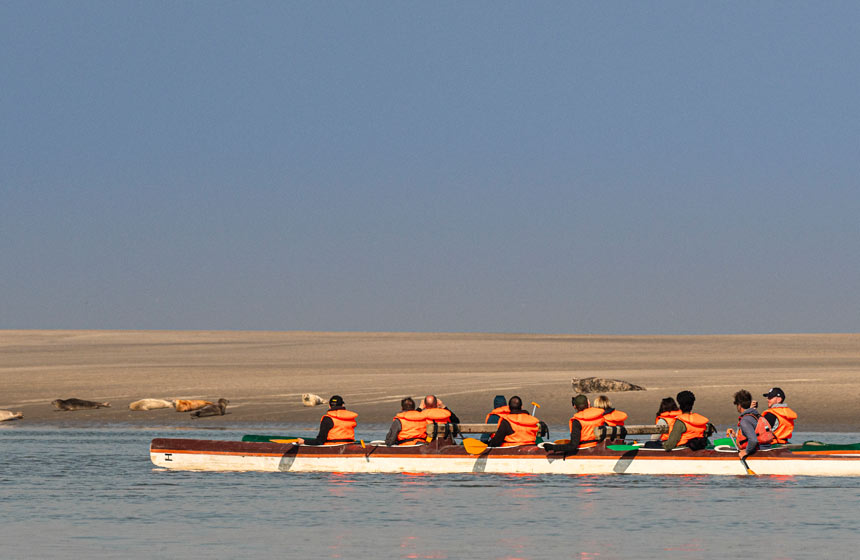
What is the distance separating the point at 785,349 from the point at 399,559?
65207 mm

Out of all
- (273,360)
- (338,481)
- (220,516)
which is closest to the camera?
(220,516)

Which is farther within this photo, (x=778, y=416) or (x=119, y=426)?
(x=119, y=426)

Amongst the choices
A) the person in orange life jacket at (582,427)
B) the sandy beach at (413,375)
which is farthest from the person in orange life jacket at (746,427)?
the sandy beach at (413,375)

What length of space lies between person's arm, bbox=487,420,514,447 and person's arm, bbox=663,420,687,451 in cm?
299

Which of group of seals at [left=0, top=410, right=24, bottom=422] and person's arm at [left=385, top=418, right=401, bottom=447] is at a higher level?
person's arm at [left=385, top=418, right=401, bottom=447]

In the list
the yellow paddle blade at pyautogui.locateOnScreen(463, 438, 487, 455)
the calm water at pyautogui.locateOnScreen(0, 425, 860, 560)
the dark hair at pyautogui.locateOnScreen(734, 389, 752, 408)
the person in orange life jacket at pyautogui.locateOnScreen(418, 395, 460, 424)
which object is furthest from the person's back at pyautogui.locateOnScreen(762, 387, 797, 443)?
the person in orange life jacket at pyautogui.locateOnScreen(418, 395, 460, 424)

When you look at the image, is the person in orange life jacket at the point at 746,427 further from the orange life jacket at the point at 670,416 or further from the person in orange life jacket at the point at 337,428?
the person in orange life jacket at the point at 337,428

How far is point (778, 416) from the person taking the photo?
2712 centimetres

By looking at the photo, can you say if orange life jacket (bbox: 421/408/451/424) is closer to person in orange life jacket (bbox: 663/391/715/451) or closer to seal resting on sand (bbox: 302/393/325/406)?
person in orange life jacket (bbox: 663/391/715/451)

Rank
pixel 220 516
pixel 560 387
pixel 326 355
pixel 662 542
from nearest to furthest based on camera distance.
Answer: pixel 662 542, pixel 220 516, pixel 560 387, pixel 326 355

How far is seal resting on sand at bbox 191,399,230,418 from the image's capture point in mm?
42281

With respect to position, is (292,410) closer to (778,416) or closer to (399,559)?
(778,416)

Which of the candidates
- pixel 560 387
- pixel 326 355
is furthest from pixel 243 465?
pixel 326 355

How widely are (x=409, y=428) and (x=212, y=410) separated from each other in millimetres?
15854
